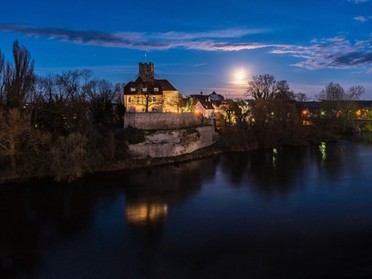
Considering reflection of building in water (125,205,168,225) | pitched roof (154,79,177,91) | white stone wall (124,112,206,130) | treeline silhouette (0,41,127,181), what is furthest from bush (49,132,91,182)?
pitched roof (154,79,177,91)

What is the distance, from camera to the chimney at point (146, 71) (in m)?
29.0

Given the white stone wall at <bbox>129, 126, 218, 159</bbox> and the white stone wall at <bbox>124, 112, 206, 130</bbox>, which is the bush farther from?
the white stone wall at <bbox>124, 112, 206, 130</bbox>

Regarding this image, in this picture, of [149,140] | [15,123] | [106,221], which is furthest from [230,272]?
[149,140]

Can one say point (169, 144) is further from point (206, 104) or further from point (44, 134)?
point (206, 104)

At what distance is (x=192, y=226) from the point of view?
10578mm

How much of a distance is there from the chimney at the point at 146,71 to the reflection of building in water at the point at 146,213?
17.8 metres

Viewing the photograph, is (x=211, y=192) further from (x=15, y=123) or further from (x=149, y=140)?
(x=15, y=123)

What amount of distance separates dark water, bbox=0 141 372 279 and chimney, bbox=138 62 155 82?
13.1 metres

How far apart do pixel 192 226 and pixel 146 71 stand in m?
21.0

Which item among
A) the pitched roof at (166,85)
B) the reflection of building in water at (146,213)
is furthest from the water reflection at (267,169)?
the pitched roof at (166,85)

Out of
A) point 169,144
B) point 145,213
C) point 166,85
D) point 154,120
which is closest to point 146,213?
point 145,213

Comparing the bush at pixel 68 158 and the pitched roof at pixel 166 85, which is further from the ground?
the pitched roof at pixel 166 85

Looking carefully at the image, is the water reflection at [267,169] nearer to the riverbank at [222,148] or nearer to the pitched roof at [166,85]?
the riverbank at [222,148]

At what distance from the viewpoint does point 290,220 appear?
1092cm
